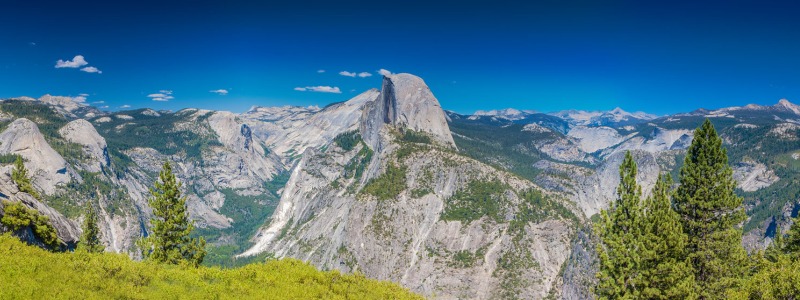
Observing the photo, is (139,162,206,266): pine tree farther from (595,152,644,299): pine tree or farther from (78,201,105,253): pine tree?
(595,152,644,299): pine tree

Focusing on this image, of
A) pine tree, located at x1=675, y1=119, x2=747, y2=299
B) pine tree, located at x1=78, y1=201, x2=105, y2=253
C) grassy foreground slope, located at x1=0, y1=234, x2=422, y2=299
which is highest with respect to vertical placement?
pine tree, located at x1=675, y1=119, x2=747, y2=299

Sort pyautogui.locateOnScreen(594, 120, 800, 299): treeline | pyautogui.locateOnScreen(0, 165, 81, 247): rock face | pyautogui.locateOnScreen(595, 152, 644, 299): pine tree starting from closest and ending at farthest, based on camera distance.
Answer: pyautogui.locateOnScreen(0, 165, 81, 247): rock face → pyautogui.locateOnScreen(594, 120, 800, 299): treeline → pyautogui.locateOnScreen(595, 152, 644, 299): pine tree

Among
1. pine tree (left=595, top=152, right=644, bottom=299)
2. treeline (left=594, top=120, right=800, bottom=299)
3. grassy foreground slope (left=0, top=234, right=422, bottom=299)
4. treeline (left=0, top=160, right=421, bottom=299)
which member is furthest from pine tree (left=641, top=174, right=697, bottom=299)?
treeline (left=0, top=160, right=421, bottom=299)

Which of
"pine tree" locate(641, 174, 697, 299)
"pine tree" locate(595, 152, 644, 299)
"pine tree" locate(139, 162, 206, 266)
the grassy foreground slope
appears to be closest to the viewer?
the grassy foreground slope

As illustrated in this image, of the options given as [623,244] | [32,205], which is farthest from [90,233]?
[623,244]

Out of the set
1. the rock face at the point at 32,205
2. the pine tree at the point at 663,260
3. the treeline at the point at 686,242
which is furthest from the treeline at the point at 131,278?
the pine tree at the point at 663,260

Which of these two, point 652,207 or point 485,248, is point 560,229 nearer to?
point 485,248

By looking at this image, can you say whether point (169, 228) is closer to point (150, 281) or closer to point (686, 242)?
point (150, 281)

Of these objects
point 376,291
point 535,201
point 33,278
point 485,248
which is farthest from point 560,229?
point 33,278
